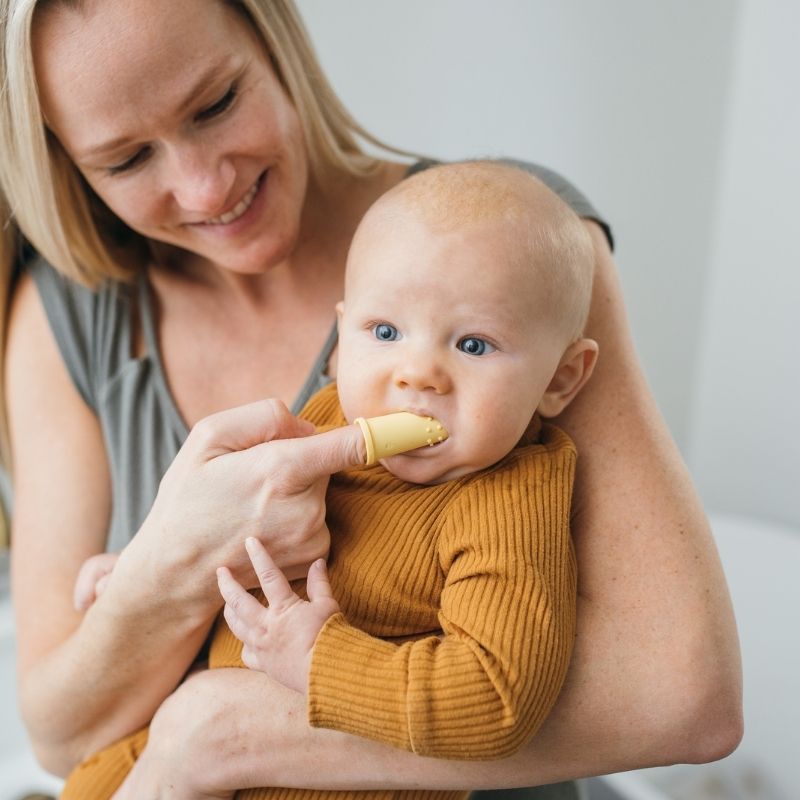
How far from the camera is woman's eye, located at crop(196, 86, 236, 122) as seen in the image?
1.05 meters

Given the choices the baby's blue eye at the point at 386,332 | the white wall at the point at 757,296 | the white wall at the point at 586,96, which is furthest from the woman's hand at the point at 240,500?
the white wall at the point at 757,296

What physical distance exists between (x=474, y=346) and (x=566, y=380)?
6.6 inches

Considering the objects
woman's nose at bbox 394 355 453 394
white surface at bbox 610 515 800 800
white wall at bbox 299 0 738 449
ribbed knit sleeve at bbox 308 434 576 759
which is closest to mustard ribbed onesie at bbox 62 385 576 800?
ribbed knit sleeve at bbox 308 434 576 759

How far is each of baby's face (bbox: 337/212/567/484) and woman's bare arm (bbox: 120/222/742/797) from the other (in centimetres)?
16

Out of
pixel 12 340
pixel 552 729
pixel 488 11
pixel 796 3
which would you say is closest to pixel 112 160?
pixel 12 340

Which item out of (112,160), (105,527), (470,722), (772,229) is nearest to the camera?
(470,722)

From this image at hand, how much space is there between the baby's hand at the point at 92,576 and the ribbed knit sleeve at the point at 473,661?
1.41ft

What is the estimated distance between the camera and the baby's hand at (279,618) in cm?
82

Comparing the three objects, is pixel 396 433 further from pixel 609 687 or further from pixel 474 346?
pixel 609 687

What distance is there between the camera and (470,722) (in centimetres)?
76

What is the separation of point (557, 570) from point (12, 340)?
0.90 m

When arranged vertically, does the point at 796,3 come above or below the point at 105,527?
above

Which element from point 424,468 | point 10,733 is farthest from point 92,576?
point 10,733

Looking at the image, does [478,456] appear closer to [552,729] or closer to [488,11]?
[552,729]
